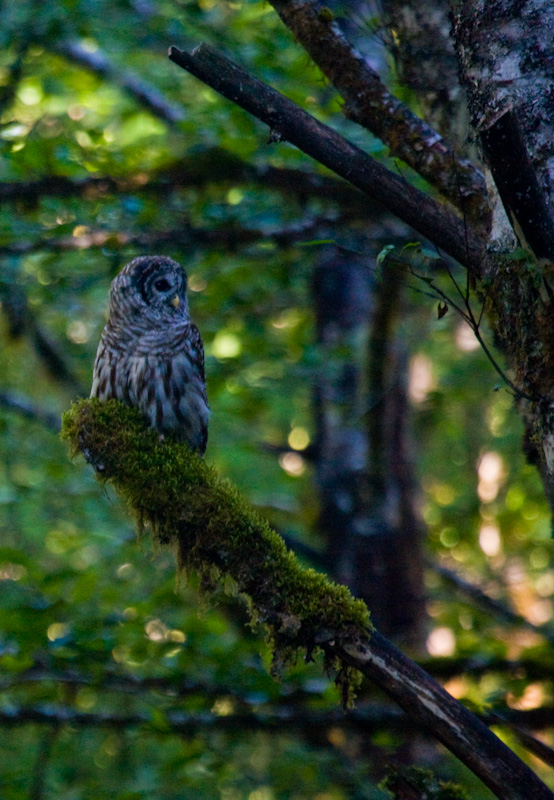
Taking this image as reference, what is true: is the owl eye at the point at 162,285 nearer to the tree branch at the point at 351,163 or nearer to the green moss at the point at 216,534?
the green moss at the point at 216,534

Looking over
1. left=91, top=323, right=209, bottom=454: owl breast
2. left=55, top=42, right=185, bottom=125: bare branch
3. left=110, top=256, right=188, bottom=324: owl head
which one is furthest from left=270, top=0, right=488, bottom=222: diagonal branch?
left=55, top=42, right=185, bottom=125: bare branch

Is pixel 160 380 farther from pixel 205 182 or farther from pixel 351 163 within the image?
pixel 351 163

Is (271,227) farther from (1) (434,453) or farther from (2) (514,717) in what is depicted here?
(1) (434,453)

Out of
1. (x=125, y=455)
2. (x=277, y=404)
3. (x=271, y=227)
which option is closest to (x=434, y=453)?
(x=277, y=404)

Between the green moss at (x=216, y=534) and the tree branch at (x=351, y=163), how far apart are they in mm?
1161

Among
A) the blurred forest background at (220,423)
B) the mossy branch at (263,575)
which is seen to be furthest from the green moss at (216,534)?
the blurred forest background at (220,423)

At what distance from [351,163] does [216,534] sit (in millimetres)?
1345

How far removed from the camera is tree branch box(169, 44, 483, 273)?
235 cm

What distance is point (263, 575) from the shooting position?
2664mm

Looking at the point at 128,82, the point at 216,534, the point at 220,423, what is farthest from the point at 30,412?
the point at 216,534

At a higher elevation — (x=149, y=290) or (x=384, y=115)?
(x=384, y=115)

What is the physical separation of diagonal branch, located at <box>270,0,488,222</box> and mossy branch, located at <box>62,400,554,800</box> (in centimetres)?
138

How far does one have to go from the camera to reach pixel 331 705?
14.5ft

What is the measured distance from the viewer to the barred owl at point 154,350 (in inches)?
171
